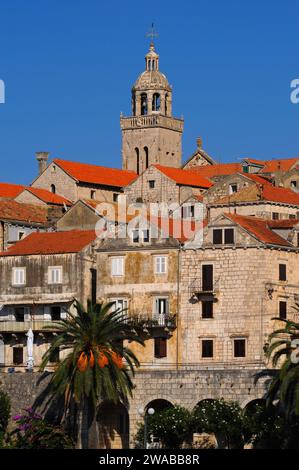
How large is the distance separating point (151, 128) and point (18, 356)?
53.5 m

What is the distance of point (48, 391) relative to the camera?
12325cm

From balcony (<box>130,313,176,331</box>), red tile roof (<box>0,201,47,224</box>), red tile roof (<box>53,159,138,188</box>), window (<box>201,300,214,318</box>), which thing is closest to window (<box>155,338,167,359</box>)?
balcony (<box>130,313,176,331</box>)

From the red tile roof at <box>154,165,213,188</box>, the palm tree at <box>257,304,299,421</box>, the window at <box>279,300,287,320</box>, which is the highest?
the red tile roof at <box>154,165,213,188</box>

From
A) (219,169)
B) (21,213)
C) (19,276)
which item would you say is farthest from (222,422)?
(219,169)

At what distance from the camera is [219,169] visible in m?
169

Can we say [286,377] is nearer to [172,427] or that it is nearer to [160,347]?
[172,427]

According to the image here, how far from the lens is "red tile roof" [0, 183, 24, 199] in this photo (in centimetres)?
16288

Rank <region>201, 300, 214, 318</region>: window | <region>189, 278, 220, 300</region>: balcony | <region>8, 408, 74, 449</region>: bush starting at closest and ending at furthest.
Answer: <region>8, 408, 74, 449</region>: bush, <region>189, 278, 220, 300</region>: balcony, <region>201, 300, 214, 318</region>: window

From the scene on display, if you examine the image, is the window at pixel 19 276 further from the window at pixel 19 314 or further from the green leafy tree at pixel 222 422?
the green leafy tree at pixel 222 422

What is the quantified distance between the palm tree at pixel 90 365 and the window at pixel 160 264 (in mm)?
7441

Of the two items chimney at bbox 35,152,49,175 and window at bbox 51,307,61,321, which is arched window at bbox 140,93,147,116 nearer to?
chimney at bbox 35,152,49,175

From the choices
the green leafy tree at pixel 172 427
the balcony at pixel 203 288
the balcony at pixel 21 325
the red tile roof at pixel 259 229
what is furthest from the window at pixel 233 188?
the green leafy tree at pixel 172 427

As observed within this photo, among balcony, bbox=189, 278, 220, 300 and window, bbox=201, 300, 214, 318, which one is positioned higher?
balcony, bbox=189, 278, 220, 300

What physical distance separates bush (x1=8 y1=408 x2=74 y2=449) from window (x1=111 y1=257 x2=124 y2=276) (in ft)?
39.2
